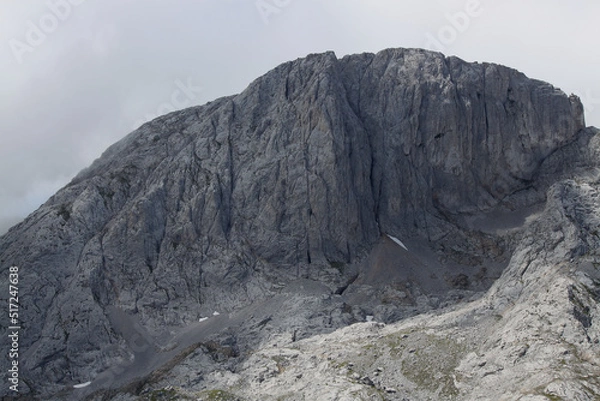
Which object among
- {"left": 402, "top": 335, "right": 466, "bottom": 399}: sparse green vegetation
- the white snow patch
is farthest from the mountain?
the white snow patch

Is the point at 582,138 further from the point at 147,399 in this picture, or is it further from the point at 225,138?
the point at 147,399

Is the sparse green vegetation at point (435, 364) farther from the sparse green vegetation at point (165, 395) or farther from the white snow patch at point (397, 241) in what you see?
the white snow patch at point (397, 241)

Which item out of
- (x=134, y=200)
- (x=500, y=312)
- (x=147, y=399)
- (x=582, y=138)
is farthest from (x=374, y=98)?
(x=147, y=399)

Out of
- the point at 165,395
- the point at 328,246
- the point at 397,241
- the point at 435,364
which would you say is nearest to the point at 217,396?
the point at 165,395

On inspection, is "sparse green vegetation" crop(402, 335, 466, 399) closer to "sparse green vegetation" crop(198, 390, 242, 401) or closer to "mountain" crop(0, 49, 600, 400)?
"mountain" crop(0, 49, 600, 400)

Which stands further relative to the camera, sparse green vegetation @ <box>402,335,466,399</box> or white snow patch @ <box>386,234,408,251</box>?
white snow patch @ <box>386,234,408,251</box>

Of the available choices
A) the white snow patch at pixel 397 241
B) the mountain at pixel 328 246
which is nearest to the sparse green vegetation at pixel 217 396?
the mountain at pixel 328 246

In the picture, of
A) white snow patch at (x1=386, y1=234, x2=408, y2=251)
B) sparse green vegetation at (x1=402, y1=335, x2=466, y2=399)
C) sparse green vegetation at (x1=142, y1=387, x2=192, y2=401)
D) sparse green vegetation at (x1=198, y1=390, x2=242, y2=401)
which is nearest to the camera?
sparse green vegetation at (x1=402, y1=335, x2=466, y2=399)

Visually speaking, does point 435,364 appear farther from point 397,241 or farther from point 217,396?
point 397,241
